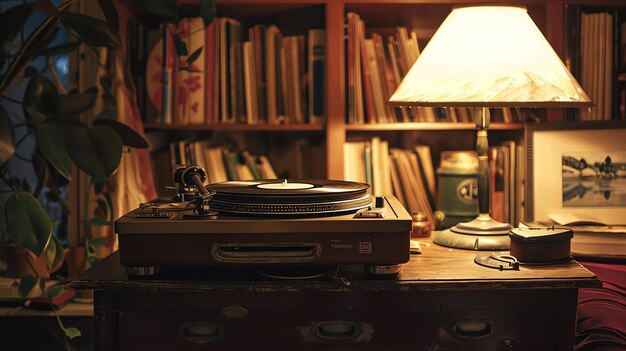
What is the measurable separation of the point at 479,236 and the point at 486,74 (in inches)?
Answer: 13.1

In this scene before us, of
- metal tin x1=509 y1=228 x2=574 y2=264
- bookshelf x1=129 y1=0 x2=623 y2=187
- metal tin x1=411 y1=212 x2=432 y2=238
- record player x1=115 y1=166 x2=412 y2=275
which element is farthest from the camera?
bookshelf x1=129 y1=0 x2=623 y2=187

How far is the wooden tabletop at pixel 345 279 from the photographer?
133 centimetres

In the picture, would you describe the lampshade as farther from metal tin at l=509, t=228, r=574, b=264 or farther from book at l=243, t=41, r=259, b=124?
book at l=243, t=41, r=259, b=124

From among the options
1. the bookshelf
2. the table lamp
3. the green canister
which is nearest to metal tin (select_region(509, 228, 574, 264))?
the table lamp

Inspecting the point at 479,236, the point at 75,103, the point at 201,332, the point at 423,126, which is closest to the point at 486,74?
the point at 479,236

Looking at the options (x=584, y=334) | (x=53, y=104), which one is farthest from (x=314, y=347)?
(x=53, y=104)

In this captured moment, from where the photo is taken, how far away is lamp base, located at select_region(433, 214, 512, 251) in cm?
160

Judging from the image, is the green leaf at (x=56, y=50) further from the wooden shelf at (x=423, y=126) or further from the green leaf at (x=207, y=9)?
the wooden shelf at (x=423, y=126)

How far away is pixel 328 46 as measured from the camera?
2111 mm

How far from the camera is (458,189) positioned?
204cm

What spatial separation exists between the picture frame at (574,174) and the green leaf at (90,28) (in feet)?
3.44

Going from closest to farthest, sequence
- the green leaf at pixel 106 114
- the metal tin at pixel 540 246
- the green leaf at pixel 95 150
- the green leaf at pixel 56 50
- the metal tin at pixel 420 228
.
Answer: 1. the metal tin at pixel 540 246
2. the green leaf at pixel 95 150
3. the green leaf at pixel 56 50
4. the metal tin at pixel 420 228
5. the green leaf at pixel 106 114

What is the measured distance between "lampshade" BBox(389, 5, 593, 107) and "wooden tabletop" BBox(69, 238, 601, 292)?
32 centimetres

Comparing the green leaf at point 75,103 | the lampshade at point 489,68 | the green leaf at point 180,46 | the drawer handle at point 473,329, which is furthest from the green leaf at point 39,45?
the drawer handle at point 473,329
